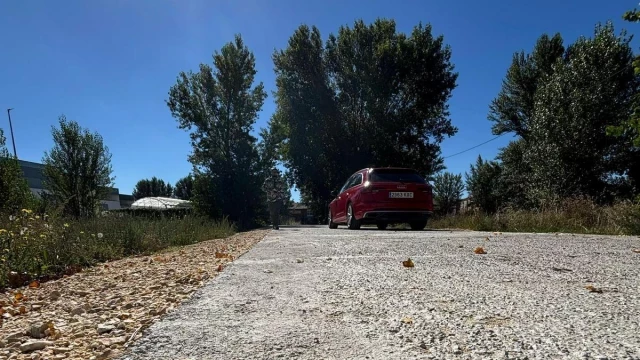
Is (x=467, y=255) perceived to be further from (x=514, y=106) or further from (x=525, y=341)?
(x=514, y=106)

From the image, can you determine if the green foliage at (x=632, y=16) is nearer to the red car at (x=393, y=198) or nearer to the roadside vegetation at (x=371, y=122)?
the red car at (x=393, y=198)

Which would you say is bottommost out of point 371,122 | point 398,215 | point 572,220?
point 572,220

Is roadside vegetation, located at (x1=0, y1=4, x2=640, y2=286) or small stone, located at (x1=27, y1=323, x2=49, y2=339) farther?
roadside vegetation, located at (x1=0, y1=4, x2=640, y2=286)

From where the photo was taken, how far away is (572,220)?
27.4 ft

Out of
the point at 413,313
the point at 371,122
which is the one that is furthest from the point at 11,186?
the point at 371,122

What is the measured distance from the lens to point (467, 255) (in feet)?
12.7

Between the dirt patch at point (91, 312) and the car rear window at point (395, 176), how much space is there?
6248mm

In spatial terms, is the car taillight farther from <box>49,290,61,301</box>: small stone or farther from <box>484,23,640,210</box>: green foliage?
<box>484,23,640,210</box>: green foliage

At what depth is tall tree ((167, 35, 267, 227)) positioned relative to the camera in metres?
24.5

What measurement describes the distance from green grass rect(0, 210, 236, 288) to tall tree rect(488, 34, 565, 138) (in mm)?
24695

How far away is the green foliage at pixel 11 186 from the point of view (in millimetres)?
11156

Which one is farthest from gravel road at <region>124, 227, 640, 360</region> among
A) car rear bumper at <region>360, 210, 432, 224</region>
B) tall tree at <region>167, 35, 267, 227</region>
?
tall tree at <region>167, 35, 267, 227</region>

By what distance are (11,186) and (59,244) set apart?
8341mm

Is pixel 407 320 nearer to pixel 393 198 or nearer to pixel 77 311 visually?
pixel 77 311
